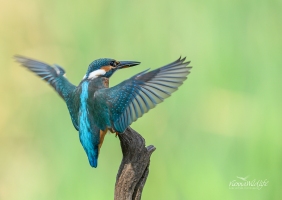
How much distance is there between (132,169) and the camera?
6.48 ft

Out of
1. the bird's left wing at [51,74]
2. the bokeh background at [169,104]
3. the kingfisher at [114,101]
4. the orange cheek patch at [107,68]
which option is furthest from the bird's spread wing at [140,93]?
the bokeh background at [169,104]

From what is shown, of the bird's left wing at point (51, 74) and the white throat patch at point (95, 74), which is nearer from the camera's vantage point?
the white throat patch at point (95, 74)

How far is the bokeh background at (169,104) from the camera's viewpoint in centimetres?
265

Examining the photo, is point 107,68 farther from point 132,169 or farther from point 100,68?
point 132,169

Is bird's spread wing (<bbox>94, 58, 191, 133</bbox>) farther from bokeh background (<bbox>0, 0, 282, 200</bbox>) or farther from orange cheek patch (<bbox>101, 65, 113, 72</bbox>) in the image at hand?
bokeh background (<bbox>0, 0, 282, 200</bbox>)

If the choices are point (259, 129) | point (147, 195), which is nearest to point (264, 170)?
point (259, 129)

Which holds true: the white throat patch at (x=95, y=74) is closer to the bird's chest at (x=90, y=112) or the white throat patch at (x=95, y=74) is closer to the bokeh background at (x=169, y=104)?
the bird's chest at (x=90, y=112)

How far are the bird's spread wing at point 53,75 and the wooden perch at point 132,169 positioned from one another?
0.42 metres

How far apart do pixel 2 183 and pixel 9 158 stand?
0.39ft
